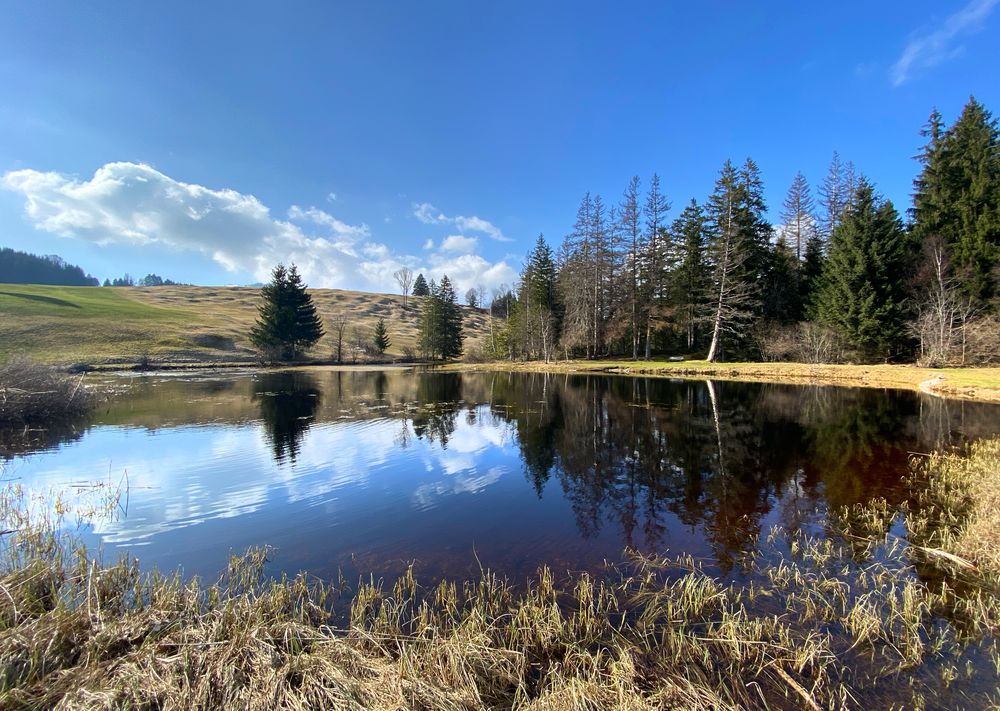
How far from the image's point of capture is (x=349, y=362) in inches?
2574

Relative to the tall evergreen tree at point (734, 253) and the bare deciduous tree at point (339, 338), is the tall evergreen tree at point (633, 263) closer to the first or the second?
the tall evergreen tree at point (734, 253)

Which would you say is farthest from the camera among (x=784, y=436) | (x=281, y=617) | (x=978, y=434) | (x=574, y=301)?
(x=574, y=301)

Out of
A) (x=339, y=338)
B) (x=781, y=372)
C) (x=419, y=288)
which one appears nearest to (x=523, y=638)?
(x=781, y=372)

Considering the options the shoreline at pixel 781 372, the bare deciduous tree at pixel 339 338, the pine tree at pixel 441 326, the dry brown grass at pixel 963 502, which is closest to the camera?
the dry brown grass at pixel 963 502

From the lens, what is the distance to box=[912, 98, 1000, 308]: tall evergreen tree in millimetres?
34250

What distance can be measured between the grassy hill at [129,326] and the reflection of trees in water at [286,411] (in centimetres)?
1997

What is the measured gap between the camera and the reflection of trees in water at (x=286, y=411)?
14766mm

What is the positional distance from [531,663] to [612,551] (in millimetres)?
3400

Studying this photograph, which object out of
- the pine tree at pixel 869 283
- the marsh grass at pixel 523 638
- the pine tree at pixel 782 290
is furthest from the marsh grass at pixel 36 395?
the pine tree at pixel 782 290

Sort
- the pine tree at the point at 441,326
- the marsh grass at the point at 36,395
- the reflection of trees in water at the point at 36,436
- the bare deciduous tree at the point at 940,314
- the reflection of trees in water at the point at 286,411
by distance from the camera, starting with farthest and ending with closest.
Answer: the pine tree at the point at 441,326
the bare deciduous tree at the point at 940,314
the marsh grass at the point at 36,395
the reflection of trees in water at the point at 286,411
the reflection of trees in water at the point at 36,436

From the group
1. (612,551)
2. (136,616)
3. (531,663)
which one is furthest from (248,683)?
(612,551)

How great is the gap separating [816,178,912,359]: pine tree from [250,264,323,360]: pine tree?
6193cm

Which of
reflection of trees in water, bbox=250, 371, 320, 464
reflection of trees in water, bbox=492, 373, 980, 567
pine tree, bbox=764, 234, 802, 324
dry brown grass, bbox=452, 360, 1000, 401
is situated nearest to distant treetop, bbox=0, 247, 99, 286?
reflection of trees in water, bbox=250, 371, 320, 464

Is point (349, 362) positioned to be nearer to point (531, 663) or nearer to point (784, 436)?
point (784, 436)
